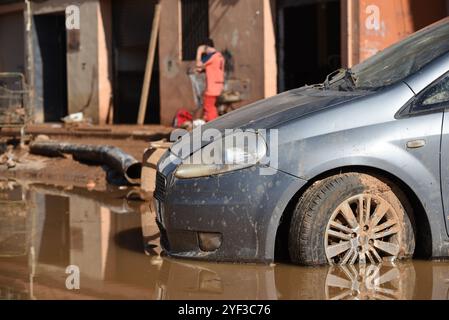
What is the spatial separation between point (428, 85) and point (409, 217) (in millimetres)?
899

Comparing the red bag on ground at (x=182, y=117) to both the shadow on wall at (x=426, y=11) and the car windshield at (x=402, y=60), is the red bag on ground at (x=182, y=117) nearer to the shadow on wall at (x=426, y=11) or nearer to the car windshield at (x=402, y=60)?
the shadow on wall at (x=426, y=11)

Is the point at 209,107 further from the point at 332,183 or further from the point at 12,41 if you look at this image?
the point at 12,41

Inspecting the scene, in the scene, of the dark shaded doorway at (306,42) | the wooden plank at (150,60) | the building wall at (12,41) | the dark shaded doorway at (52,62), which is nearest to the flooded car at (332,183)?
the dark shaded doorway at (306,42)

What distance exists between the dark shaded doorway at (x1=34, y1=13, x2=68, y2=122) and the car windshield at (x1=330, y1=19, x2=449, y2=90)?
15363 millimetres

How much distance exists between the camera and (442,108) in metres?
4.86

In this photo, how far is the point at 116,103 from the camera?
1827 cm

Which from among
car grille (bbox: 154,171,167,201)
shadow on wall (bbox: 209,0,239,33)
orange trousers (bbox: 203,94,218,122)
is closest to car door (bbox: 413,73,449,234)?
car grille (bbox: 154,171,167,201)

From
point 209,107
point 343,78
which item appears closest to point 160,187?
→ point 343,78

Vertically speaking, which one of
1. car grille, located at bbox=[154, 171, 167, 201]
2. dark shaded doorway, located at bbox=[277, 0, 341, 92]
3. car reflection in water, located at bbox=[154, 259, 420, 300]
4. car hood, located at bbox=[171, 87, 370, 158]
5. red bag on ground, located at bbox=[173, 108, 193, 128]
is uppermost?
Result: dark shaded doorway, located at bbox=[277, 0, 341, 92]

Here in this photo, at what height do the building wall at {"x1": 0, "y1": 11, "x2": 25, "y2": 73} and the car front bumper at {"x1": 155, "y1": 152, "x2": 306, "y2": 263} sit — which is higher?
the building wall at {"x1": 0, "y1": 11, "x2": 25, "y2": 73}

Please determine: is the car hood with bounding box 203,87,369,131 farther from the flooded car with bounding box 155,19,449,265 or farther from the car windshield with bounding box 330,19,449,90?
the car windshield with bounding box 330,19,449,90

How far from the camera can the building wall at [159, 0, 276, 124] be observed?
45.9 ft

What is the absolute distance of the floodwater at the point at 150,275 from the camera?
179 inches
